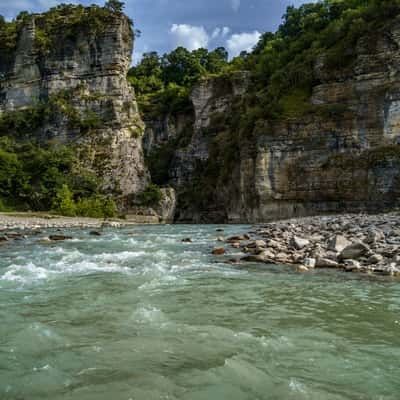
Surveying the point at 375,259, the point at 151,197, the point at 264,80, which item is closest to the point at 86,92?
the point at 151,197

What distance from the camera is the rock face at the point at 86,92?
53500mm

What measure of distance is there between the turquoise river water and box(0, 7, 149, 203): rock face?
45930 millimetres

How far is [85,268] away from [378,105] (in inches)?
1345

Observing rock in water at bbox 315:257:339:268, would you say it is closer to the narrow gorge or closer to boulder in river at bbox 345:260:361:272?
boulder in river at bbox 345:260:361:272

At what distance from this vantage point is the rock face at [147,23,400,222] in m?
35.2

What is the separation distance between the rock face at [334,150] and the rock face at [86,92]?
16.8 m

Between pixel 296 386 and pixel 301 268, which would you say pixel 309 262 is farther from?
pixel 296 386

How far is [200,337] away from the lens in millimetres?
4906

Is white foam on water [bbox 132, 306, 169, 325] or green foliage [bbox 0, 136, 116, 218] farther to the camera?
green foliage [bbox 0, 136, 116, 218]

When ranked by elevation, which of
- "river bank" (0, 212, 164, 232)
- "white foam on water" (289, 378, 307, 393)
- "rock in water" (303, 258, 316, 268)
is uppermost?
"rock in water" (303, 258, 316, 268)

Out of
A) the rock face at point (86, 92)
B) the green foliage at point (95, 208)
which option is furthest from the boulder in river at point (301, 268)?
the rock face at point (86, 92)

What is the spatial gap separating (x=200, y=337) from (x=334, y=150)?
1442 inches

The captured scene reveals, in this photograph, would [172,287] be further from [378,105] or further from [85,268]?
[378,105]

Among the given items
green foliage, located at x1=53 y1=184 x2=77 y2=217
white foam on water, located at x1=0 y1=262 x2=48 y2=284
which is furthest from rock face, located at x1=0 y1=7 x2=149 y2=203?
white foam on water, located at x1=0 y1=262 x2=48 y2=284
